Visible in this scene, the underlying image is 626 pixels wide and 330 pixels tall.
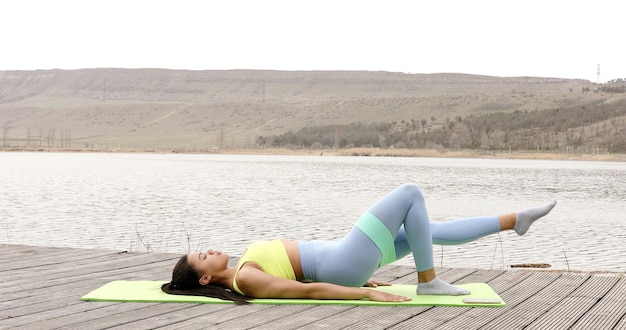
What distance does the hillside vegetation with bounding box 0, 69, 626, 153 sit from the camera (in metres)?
78.5

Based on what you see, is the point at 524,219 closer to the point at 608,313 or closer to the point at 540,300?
the point at 540,300

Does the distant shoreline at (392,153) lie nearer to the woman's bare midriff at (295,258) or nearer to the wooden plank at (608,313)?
the wooden plank at (608,313)

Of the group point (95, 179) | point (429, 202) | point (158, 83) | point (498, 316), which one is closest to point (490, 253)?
point (498, 316)

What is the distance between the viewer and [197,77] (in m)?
150

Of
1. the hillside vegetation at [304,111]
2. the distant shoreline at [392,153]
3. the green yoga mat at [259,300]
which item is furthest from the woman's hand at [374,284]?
the hillside vegetation at [304,111]

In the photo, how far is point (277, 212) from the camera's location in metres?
21.3

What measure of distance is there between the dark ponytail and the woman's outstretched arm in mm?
122

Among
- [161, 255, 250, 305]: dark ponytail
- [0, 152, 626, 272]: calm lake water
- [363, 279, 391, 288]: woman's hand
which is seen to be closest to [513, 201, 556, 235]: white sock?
[363, 279, 391, 288]: woman's hand

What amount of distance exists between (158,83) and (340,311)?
146 metres

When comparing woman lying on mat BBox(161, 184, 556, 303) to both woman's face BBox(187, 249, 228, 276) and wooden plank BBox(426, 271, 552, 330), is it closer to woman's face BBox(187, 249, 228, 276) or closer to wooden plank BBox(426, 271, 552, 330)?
woman's face BBox(187, 249, 228, 276)

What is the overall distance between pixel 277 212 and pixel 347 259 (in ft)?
52.3

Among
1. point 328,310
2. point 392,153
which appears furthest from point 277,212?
point 392,153

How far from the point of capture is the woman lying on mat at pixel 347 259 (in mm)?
5367

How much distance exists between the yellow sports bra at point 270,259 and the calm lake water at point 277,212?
571 centimetres
